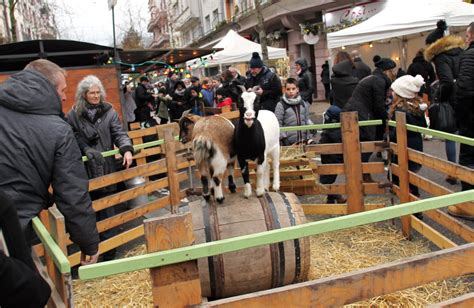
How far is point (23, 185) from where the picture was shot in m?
2.46

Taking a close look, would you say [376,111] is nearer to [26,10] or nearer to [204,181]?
[204,181]

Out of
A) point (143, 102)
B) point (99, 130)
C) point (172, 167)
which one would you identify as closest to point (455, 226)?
point (172, 167)

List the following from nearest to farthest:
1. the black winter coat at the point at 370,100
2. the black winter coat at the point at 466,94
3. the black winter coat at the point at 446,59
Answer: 1. the black winter coat at the point at 466,94
2. the black winter coat at the point at 370,100
3. the black winter coat at the point at 446,59

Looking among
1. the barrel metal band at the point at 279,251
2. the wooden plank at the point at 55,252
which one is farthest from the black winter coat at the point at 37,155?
the barrel metal band at the point at 279,251

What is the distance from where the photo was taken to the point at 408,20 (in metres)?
9.09

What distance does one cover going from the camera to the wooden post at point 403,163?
15.3ft

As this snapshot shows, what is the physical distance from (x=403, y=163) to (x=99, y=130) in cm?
325

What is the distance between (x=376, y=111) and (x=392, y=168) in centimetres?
85

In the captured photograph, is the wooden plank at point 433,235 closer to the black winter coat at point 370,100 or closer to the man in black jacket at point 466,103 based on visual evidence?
the man in black jacket at point 466,103

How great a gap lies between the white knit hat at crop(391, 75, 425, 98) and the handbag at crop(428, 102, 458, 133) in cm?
98

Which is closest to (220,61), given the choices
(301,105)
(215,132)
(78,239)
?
(301,105)

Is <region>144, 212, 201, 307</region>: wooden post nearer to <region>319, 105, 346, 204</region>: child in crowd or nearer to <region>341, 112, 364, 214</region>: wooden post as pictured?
<region>341, 112, 364, 214</region>: wooden post

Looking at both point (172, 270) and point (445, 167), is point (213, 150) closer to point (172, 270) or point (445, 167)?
point (172, 270)

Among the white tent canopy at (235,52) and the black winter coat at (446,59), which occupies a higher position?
the white tent canopy at (235,52)
